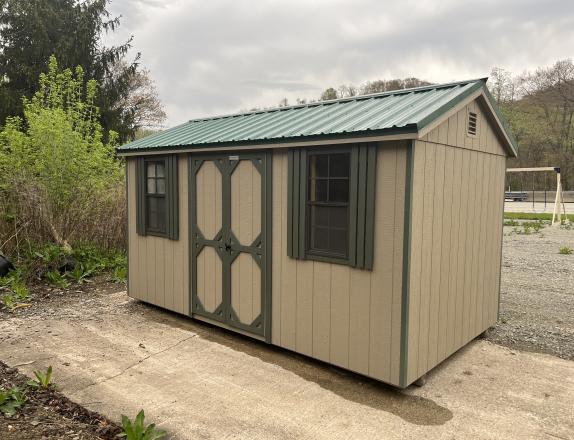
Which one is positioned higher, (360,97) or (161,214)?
(360,97)

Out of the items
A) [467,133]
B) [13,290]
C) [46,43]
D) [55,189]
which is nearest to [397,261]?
[467,133]

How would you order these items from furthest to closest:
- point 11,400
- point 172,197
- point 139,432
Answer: point 172,197, point 11,400, point 139,432

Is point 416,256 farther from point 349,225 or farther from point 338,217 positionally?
point 338,217

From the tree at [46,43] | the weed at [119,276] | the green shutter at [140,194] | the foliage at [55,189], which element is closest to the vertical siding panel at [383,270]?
the green shutter at [140,194]

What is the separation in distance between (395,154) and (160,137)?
3.62 meters

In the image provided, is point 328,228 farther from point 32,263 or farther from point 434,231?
point 32,263

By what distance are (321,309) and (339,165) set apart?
1.27 meters

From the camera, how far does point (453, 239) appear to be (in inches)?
151

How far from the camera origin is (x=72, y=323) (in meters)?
5.13

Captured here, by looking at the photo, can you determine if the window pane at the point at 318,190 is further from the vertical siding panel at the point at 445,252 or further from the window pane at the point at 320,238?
the vertical siding panel at the point at 445,252

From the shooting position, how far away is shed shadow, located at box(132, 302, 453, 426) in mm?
3153

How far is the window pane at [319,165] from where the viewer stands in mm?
3666

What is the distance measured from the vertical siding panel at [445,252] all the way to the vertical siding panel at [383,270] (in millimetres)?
615

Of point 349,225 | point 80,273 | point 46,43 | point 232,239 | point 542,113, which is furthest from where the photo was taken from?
point 542,113
